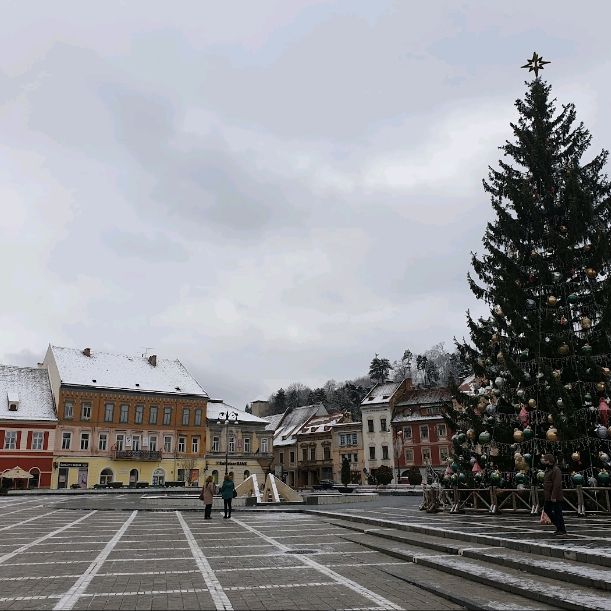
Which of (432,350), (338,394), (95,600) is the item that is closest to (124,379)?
(95,600)

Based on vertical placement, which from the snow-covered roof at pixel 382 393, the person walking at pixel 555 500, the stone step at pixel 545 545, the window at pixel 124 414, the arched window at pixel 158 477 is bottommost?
the arched window at pixel 158 477

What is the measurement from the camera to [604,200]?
19453 mm

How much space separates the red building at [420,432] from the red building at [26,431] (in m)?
36.5


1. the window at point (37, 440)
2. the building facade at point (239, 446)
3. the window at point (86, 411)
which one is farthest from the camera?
the building facade at point (239, 446)

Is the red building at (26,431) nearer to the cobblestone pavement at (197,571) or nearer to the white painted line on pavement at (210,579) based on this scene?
the cobblestone pavement at (197,571)

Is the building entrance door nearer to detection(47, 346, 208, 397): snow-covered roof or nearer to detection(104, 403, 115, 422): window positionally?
detection(104, 403, 115, 422): window

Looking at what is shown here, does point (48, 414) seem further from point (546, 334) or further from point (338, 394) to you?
point (338, 394)

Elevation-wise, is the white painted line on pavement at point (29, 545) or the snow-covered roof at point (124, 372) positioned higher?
the snow-covered roof at point (124, 372)

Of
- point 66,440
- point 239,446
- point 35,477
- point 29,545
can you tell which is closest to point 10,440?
point 35,477

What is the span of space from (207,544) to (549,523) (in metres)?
8.48

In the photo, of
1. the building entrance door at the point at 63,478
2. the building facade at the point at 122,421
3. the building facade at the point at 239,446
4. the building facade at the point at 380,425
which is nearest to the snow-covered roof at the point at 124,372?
the building facade at the point at 122,421

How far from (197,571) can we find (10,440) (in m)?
51.8

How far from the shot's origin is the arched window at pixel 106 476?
57875mm

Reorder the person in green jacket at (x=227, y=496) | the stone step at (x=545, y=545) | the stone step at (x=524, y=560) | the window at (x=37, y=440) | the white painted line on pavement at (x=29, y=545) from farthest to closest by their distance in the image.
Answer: the window at (x=37, y=440), the person in green jacket at (x=227, y=496), the white painted line on pavement at (x=29, y=545), the stone step at (x=545, y=545), the stone step at (x=524, y=560)
